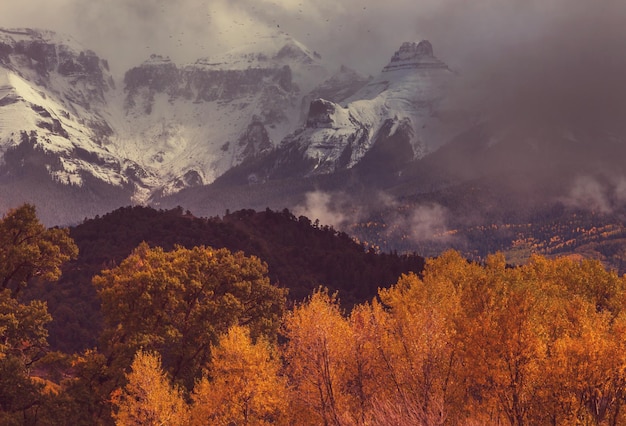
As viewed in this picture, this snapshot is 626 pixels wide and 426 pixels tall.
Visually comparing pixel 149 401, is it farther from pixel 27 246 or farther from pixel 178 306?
pixel 27 246

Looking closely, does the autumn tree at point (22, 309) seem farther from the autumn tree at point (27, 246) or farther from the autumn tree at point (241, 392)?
the autumn tree at point (241, 392)

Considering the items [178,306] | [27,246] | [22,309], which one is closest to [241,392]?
[178,306]

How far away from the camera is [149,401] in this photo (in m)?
47.2

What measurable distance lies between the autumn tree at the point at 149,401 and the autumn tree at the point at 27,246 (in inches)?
447

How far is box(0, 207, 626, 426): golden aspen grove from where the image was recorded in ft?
130

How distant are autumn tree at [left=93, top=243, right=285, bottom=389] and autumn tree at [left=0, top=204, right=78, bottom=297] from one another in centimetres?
601

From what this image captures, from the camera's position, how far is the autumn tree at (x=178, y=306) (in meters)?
54.5

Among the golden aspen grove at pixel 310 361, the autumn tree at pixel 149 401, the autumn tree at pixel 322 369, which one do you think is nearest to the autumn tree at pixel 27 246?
the golden aspen grove at pixel 310 361

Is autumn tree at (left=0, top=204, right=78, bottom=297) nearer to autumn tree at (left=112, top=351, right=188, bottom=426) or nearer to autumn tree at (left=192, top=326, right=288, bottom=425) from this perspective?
autumn tree at (left=112, top=351, right=188, bottom=426)

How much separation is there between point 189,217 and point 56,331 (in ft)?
224

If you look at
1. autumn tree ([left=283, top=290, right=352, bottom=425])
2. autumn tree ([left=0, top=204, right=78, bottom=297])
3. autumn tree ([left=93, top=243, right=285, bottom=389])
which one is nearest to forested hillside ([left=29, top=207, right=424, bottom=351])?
autumn tree ([left=93, top=243, right=285, bottom=389])

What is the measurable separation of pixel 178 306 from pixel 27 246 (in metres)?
16.7

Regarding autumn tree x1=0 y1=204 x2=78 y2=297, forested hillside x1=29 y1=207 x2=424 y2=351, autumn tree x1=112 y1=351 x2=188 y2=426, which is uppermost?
forested hillside x1=29 y1=207 x2=424 y2=351

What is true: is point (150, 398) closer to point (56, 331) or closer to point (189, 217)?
point (56, 331)
